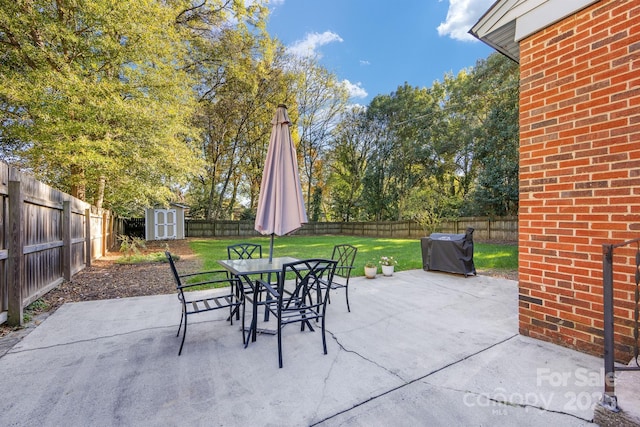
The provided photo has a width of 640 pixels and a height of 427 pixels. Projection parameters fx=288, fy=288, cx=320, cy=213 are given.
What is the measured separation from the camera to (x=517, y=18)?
9.37 ft

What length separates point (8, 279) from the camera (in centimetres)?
296

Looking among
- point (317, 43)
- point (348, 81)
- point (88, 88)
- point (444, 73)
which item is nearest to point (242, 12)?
point (317, 43)

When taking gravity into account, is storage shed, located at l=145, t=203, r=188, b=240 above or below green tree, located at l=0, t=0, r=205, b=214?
below

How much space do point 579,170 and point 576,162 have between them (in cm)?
7

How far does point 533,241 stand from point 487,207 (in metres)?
12.2

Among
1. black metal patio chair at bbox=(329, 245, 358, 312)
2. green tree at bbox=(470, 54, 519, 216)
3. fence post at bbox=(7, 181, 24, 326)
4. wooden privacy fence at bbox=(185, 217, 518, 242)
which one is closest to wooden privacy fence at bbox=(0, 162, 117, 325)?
fence post at bbox=(7, 181, 24, 326)

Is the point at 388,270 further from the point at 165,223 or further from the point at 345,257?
the point at 165,223

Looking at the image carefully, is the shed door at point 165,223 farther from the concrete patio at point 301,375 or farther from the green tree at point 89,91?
the concrete patio at point 301,375

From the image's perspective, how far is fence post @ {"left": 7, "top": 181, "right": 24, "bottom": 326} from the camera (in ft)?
9.78

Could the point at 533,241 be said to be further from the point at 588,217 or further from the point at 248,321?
the point at 248,321

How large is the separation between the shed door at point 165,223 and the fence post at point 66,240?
10552 mm

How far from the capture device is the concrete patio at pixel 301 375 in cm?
169

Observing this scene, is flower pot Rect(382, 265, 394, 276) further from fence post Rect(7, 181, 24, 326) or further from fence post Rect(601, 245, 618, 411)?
fence post Rect(7, 181, 24, 326)

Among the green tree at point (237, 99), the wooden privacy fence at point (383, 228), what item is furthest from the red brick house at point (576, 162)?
the green tree at point (237, 99)
